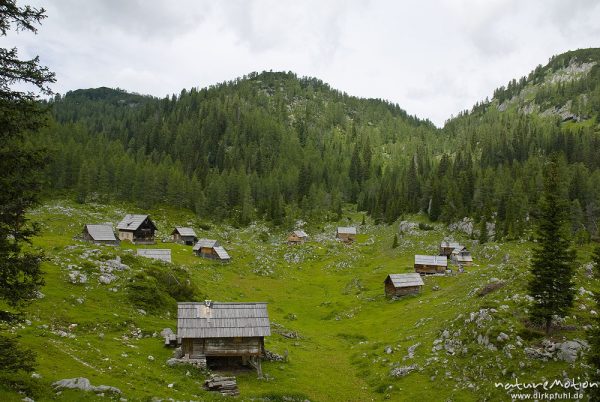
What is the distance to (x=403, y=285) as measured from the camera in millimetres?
73438

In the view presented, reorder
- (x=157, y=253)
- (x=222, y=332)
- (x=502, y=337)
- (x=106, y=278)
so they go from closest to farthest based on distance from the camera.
Answer: 1. (x=502, y=337)
2. (x=222, y=332)
3. (x=106, y=278)
4. (x=157, y=253)

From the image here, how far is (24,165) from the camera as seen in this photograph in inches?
686

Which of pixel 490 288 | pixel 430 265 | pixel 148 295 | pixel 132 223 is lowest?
pixel 148 295

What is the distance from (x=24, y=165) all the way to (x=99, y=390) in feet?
47.3

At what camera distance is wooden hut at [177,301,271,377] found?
122 feet

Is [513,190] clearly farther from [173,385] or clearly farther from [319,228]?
[173,385]

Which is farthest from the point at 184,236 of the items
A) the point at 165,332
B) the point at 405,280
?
the point at 165,332

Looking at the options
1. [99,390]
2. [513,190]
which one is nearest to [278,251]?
[513,190]

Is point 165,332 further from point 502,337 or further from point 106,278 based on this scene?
point 502,337

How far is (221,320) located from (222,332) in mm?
1239

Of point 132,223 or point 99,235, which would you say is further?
point 132,223

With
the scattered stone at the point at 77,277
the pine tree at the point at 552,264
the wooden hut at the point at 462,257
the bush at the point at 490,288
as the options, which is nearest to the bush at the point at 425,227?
the wooden hut at the point at 462,257

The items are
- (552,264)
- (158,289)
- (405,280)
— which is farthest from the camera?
(405,280)

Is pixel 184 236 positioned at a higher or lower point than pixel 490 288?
higher
